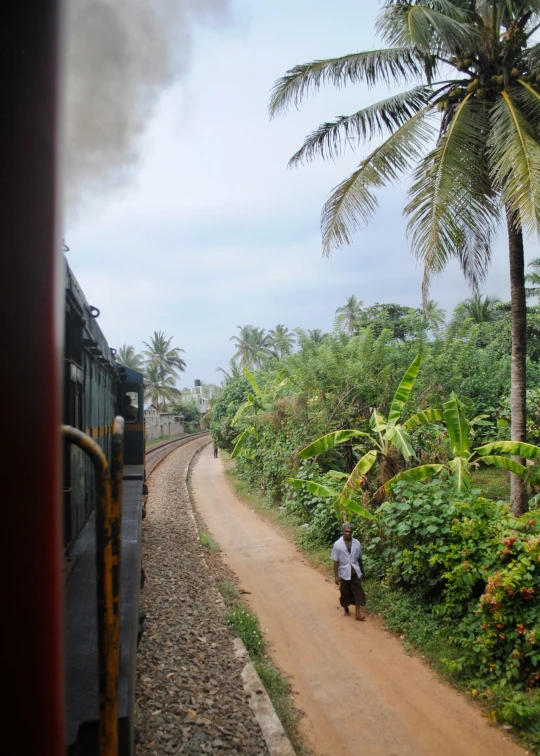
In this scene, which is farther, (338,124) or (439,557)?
(338,124)

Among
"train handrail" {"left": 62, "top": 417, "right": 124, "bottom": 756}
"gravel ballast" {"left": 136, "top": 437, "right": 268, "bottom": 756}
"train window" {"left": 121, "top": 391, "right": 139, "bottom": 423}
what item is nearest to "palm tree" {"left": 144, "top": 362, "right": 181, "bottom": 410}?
"train window" {"left": 121, "top": 391, "right": 139, "bottom": 423}

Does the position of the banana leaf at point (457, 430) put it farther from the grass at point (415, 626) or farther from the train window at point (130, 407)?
the train window at point (130, 407)

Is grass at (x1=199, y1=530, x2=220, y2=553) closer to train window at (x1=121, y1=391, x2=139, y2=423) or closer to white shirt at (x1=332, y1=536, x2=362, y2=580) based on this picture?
train window at (x1=121, y1=391, x2=139, y2=423)

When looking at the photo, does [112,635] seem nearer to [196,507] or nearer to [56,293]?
[56,293]

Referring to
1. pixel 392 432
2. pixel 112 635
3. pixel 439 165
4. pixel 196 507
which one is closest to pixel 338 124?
pixel 439 165

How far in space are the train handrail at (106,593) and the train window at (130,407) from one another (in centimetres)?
885

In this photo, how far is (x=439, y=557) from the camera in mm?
6117

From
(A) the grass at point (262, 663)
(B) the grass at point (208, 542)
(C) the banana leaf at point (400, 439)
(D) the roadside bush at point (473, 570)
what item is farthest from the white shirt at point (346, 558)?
(B) the grass at point (208, 542)

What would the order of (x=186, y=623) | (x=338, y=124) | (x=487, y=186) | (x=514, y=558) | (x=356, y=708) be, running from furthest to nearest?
(x=338, y=124) < (x=487, y=186) < (x=186, y=623) < (x=514, y=558) < (x=356, y=708)

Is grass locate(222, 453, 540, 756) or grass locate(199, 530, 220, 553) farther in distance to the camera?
grass locate(199, 530, 220, 553)

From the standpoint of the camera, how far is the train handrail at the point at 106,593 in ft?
4.63

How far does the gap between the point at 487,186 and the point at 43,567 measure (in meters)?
7.89

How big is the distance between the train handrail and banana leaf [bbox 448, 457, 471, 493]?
6.07m

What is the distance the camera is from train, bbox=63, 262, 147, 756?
1.83 meters
